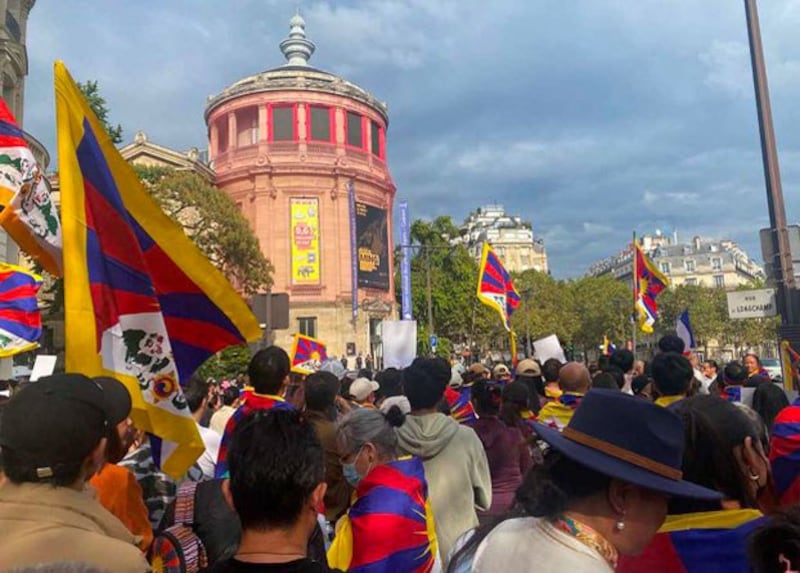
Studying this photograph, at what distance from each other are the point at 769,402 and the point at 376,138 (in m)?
44.0

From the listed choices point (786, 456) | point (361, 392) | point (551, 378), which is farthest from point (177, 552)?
point (551, 378)

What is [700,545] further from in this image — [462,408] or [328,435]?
[462,408]

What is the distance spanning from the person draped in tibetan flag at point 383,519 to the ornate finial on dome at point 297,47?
165ft

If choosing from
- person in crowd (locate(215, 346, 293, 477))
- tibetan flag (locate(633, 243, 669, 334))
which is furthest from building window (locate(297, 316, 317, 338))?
person in crowd (locate(215, 346, 293, 477))

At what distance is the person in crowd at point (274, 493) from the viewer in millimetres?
1659

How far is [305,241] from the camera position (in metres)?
41.2

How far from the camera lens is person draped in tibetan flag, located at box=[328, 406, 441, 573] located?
8.84ft

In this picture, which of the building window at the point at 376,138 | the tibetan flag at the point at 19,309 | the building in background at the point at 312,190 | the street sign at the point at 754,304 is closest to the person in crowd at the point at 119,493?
the tibetan flag at the point at 19,309

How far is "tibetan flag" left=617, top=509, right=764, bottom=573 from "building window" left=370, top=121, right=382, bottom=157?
45107 mm

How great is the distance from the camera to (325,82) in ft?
142

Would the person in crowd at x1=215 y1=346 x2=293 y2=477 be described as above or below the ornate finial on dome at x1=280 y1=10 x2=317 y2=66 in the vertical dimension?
below

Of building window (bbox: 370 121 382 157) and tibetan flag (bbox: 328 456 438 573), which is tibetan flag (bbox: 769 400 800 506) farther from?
building window (bbox: 370 121 382 157)

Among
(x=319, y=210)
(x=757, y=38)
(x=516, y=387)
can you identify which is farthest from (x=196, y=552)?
(x=319, y=210)

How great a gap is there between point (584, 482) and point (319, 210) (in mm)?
40871
